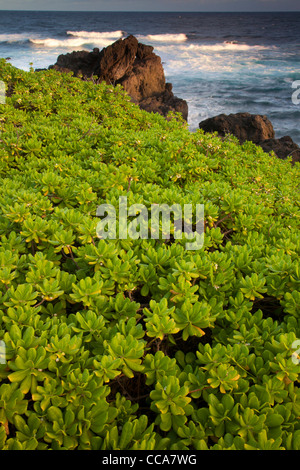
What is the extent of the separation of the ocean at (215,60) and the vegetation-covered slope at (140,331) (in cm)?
637

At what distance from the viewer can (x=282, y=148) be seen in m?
10.6

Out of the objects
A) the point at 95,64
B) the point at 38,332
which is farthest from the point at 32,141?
the point at 95,64

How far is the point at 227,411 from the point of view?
1317mm

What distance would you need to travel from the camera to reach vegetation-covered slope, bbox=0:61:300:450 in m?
1.28

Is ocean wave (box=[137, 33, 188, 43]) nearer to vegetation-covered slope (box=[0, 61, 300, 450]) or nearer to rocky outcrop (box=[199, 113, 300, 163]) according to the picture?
rocky outcrop (box=[199, 113, 300, 163])

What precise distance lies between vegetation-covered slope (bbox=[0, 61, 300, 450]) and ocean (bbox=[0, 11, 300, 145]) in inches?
251

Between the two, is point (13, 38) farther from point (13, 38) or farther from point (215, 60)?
point (215, 60)

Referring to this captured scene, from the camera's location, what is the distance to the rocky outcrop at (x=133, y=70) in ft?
47.9

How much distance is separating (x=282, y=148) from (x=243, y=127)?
7.84 feet

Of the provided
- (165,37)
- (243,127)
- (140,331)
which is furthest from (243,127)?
(165,37)

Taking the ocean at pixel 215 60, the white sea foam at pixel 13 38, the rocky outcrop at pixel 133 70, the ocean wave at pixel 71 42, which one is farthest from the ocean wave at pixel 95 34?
the rocky outcrop at pixel 133 70

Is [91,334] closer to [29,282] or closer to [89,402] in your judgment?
[89,402]

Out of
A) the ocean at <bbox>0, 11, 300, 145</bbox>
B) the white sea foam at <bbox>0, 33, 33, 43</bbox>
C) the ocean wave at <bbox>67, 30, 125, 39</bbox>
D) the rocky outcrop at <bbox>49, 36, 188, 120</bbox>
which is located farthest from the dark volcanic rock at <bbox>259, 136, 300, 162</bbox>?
the ocean wave at <bbox>67, 30, 125, 39</bbox>

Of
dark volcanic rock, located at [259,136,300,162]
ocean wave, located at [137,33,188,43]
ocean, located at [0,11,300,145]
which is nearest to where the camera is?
dark volcanic rock, located at [259,136,300,162]
